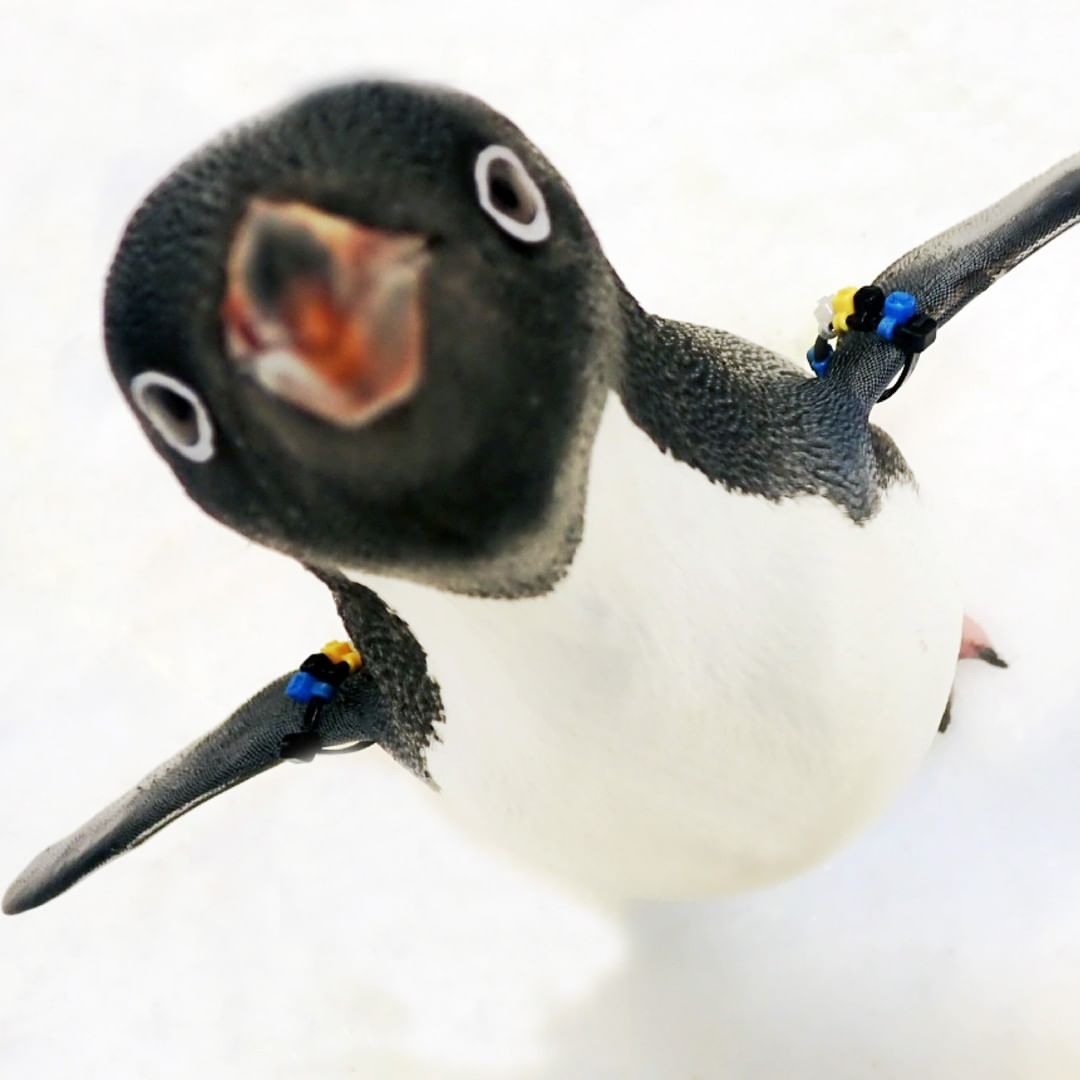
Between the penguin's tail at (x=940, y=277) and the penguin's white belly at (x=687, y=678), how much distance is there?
0.19 ft

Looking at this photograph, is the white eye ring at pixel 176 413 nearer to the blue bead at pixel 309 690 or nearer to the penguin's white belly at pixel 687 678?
the penguin's white belly at pixel 687 678

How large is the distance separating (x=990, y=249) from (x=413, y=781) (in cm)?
40

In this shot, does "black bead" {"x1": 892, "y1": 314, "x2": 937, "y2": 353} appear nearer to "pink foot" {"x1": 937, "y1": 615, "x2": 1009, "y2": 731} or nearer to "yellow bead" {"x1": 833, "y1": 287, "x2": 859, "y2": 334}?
"yellow bead" {"x1": 833, "y1": 287, "x2": 859, "y2": 334}

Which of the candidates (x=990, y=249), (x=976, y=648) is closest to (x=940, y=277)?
(x=990, y=249)

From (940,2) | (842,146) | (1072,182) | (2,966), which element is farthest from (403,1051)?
(940,2)

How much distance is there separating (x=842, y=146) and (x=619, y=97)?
0.57ft

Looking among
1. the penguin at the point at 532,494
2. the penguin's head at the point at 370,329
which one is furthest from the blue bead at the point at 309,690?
the penguin's head at the point at 370,329

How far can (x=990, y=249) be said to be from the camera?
0.53 meters

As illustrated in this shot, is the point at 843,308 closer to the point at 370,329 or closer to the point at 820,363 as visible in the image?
the point at 820,363

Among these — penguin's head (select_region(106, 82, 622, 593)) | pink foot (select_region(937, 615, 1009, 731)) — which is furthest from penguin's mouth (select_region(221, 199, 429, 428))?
pink foot (select_region(937, 615, 1009, 731))

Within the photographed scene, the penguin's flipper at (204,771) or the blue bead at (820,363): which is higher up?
the blue bead at (820,363)

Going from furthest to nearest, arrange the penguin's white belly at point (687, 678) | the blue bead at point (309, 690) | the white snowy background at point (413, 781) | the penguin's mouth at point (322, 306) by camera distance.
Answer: the white snowy background at point (413, 781) → the blue bead at point (309, 690) → the penguin's white belly at point (687, 678) → the penguin's mouth at point (322, 306)

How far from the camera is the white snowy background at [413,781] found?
64cm

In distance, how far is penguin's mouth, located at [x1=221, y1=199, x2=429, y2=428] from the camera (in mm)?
227
